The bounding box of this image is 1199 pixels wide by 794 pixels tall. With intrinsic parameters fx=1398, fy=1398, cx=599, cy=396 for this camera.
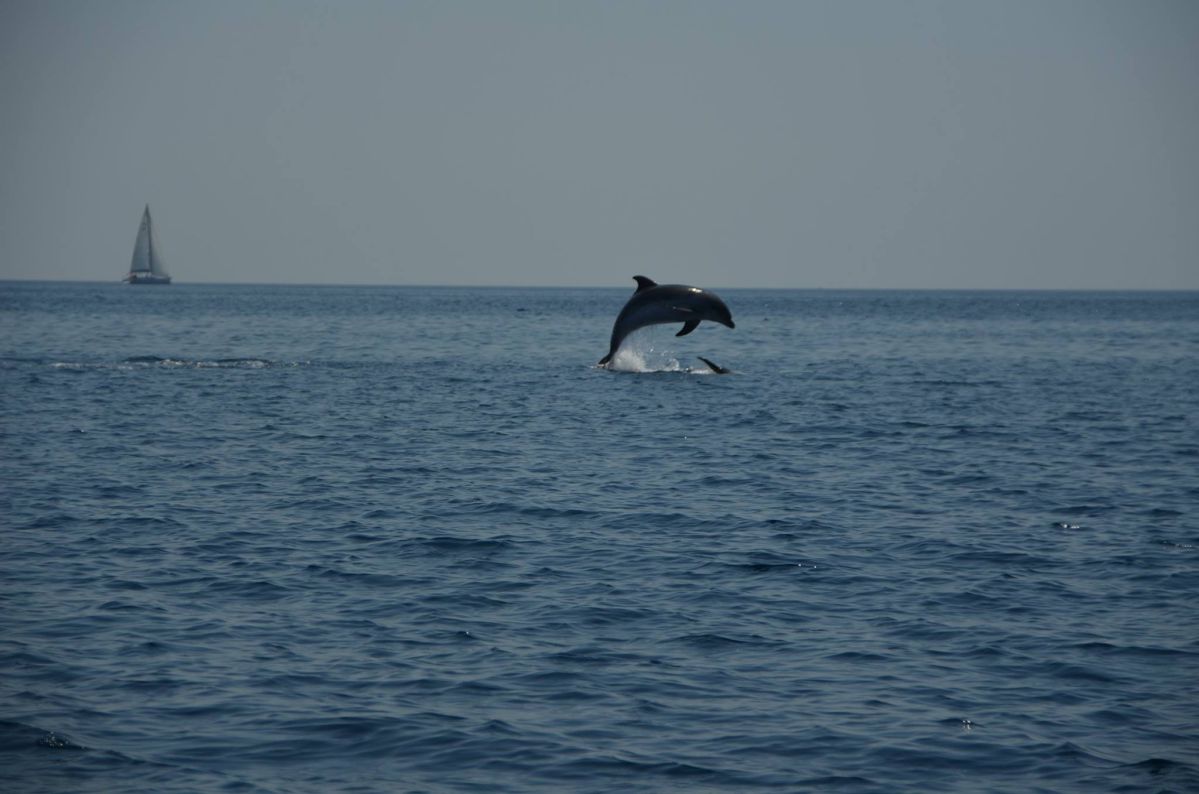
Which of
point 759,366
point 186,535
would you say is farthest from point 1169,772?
point 759,366

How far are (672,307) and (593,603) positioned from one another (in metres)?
27.7

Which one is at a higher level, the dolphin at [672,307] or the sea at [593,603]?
the dolphin at [672,307]

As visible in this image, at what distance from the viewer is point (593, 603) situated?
15.9 metres

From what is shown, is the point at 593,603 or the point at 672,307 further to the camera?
the point at 672,307

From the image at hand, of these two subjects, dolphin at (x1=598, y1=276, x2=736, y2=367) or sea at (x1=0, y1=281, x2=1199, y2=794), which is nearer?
sea at (x1=0, y1=281, x2=1199, y2=794)

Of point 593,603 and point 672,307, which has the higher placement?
point 672,307

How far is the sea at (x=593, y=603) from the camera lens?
1134cm

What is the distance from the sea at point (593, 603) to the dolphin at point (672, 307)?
238 inches

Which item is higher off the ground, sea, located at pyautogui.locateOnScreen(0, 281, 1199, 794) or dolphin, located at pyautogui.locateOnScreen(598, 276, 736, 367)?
dolphin, located at pyautogui.locateOnScreen(598, 276, 736, 367)

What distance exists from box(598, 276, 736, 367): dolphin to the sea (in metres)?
6.04

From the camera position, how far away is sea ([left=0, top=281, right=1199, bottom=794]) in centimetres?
1134

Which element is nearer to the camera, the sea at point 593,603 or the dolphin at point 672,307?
the sea at point 593,603

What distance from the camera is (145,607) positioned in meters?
15.6

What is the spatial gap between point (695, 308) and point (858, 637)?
2838cm
